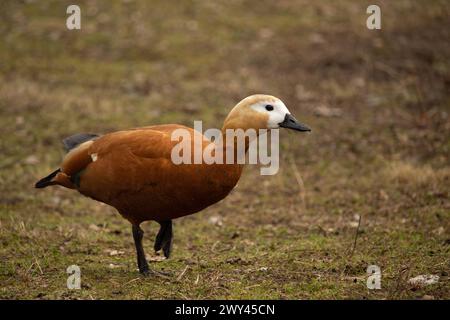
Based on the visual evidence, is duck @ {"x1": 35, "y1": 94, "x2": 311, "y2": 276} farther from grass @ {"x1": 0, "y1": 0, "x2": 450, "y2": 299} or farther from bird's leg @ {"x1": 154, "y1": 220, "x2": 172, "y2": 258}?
grass @ {"x1": 0, "y1": 0, "x2": 450, "y2": 299}

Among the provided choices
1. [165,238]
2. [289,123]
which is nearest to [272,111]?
[289,123]

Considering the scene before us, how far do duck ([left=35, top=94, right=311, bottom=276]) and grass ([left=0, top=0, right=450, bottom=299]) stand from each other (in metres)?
0.53

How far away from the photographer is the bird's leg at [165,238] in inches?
222

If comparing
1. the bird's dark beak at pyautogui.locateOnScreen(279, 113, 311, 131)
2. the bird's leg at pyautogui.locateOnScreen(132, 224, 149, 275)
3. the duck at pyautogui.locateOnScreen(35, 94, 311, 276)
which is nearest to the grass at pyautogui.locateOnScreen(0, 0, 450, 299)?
the bird's leg at pyautogui.locateOnScreen(132, 224, 149, 275)

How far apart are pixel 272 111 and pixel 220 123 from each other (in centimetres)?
473

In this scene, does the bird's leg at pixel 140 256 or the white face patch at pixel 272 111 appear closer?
the white face patch at pixel 272 111

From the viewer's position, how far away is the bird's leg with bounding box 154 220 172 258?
18.5 ft

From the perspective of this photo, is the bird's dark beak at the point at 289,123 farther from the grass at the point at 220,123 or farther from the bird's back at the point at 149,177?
the grass at the point at 220,123

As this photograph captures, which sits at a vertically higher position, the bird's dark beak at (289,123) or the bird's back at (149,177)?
the bird's dark beak at (289,123)

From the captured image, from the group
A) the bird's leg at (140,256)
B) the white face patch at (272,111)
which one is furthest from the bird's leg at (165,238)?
the white face patch at (272,111)

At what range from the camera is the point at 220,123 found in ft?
31.7

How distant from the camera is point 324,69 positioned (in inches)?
453
